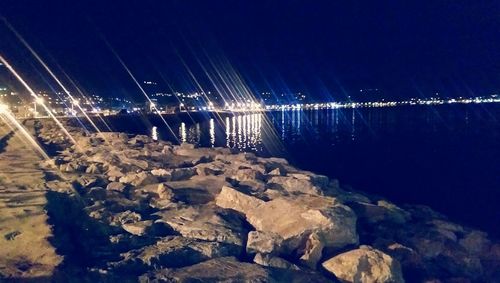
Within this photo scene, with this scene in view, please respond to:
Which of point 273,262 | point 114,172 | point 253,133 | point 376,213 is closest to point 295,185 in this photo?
point 376,213

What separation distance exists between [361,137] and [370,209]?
54.7m

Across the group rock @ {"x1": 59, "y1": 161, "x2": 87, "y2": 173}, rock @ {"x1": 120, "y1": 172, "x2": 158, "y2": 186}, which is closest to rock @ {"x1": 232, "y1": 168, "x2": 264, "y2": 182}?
rock @ {"x1": 120, "y1": 172, "x2": 158, "y2": 186}

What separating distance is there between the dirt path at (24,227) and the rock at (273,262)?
15.2 feet

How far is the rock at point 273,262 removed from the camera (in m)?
10.3

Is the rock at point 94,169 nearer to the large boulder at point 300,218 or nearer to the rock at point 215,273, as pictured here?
the large boulder at point 300,218

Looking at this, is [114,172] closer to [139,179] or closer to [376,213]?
[139,179]

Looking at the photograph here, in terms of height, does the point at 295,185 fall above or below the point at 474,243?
above

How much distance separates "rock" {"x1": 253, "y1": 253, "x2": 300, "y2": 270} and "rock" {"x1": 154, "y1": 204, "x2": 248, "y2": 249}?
1.10 m

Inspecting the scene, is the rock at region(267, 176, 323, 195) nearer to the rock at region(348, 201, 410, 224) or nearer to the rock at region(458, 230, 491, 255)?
the rock at region(348, 201, 410, 224)

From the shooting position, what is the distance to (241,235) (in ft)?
39.4

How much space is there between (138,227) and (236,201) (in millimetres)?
3985

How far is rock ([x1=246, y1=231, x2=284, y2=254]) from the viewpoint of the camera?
36.6 ft

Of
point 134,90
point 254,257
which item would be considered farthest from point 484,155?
point 134,90

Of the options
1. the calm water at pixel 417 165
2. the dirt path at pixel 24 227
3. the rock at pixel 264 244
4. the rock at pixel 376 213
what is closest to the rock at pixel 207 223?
the rock at pixel 264 244
